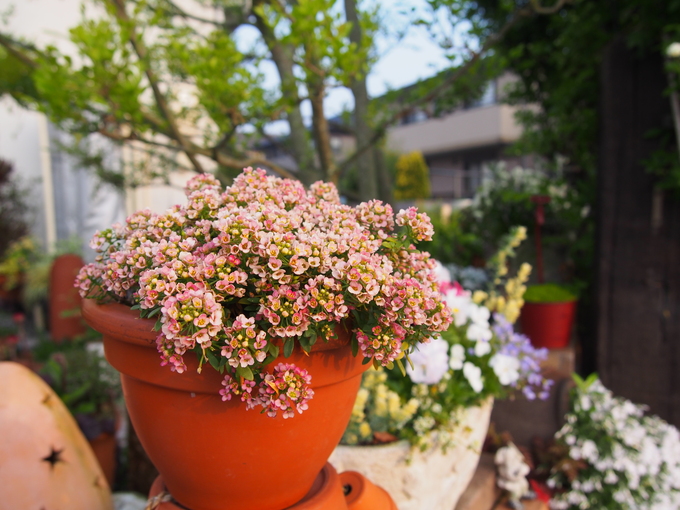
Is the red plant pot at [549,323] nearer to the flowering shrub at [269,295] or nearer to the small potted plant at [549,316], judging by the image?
the small potted plant at [549,316]

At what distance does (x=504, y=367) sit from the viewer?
1.68 meters

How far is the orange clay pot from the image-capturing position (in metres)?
0.88

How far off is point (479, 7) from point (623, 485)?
333 centimetres

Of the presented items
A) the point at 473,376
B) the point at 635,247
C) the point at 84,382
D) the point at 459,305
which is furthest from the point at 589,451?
the point at 84,382

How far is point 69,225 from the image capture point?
21.1 feet

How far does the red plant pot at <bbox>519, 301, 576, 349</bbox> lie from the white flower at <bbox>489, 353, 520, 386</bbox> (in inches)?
46.0

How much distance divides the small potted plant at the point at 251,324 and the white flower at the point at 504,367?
817 mm

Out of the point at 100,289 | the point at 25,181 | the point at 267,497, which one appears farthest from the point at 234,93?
the point at 25,181

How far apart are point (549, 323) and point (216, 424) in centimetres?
242

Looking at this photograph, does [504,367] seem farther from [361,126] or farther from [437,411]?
[361,126]

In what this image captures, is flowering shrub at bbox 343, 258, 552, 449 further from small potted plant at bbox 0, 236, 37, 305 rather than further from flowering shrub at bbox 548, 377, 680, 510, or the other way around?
small potted plant at bbox 0, 236, 37, 305

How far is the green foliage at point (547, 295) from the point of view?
9.11ft

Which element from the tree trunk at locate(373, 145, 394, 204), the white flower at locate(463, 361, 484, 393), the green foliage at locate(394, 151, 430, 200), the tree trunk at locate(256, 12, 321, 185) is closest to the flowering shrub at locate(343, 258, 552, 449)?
the white flower at locate(463, 361, 484, 393)

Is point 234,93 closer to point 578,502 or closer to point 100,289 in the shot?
point 100,289
